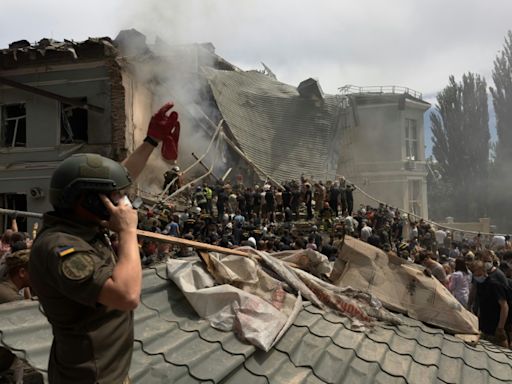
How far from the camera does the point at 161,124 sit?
311 centimetres

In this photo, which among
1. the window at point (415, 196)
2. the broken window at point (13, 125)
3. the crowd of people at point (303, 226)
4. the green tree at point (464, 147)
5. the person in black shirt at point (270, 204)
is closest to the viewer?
the crowd of people at point (303, 226)

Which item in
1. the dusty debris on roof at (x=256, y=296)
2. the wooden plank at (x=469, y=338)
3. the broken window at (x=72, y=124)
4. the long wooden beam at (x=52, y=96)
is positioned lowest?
the wooden plank at (x=469, y=338)

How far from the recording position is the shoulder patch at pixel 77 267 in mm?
1550

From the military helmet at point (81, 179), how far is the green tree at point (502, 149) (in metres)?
44.3

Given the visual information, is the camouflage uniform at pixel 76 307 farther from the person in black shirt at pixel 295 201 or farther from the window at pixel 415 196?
the window at pixel 415 196

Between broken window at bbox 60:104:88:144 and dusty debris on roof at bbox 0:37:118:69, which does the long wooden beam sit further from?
dusty debris on roof at bbox 0:37:118:69

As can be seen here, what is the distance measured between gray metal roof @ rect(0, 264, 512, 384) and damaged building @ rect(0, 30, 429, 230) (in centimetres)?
1468

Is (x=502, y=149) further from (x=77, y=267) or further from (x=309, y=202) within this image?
(x=77, y=267)

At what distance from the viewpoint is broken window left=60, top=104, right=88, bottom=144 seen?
57.0 ft

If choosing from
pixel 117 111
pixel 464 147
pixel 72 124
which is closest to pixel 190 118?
pixel 117 111

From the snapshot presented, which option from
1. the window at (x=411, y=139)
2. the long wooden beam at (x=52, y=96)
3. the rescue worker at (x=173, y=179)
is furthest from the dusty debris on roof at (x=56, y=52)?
the window at (x=411, y=139)

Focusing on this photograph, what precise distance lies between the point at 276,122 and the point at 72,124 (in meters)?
10.8

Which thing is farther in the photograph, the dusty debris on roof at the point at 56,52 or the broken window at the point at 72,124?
the broken window at the point at 72,124

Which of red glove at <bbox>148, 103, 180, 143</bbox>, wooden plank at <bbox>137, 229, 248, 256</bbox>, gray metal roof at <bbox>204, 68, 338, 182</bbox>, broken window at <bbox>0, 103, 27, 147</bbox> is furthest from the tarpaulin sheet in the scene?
gray metal roof at <bbox>204, 68, 338, 182</bbox>
